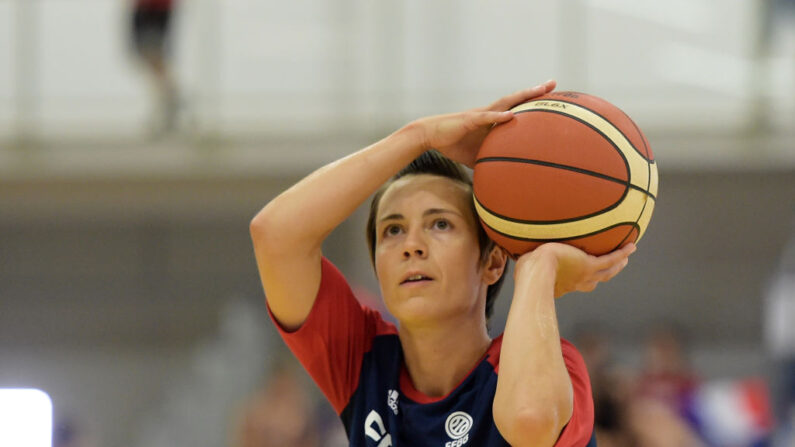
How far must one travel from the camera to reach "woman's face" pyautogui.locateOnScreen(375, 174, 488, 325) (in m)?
2.95

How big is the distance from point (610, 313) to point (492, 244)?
8.21 metres

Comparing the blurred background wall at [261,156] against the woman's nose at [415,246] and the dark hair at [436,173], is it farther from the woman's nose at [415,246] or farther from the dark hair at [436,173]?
the woman's nose at [415,246]

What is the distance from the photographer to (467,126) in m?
2.94

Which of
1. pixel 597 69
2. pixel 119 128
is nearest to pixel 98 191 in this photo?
pixel 119 128

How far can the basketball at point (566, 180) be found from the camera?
2760 mm

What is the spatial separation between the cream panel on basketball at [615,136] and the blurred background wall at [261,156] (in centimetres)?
755

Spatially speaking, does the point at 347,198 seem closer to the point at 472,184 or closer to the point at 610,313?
the point at 472,184

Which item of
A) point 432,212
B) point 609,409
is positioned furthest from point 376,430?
point 609,409

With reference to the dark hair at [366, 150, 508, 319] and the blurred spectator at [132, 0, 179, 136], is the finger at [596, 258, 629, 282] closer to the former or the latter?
the dark hair at [366, 150, 508, 319]

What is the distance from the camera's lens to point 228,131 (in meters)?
11.1

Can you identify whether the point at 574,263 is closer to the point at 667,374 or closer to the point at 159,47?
the point at 667,374

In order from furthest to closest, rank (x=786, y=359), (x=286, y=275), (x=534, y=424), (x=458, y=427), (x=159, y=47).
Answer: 1. (x=159, y=47)
2. (x=786, y=359)
3. (x=286, y=275)
4. (x=458, y=427)
5. (x=534, y=424)

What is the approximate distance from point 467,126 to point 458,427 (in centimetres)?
81

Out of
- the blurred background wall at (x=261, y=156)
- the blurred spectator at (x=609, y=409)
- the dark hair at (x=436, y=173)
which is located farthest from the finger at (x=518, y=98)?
the blurred background wall at (x=261, y=156)
